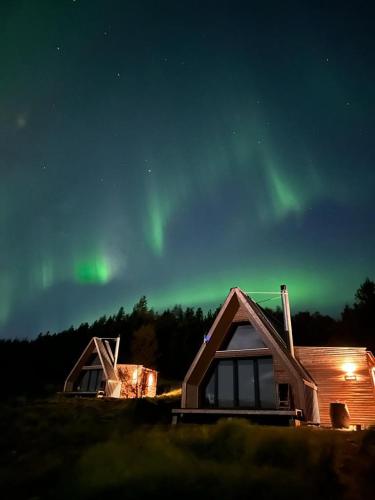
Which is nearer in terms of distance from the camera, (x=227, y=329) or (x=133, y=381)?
(x=227, y=329)

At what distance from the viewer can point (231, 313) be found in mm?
16141

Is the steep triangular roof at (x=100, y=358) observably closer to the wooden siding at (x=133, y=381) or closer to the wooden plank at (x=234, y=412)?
the wooden siding at (x=133, y=381)

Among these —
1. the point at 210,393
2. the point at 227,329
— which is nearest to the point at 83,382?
the point at 210,393

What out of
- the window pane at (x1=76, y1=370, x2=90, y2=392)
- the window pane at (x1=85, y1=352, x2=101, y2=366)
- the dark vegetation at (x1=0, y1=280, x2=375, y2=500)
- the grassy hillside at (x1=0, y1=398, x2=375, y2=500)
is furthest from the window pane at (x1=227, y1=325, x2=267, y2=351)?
the window pane at (x1=76, y1=370, x2=90, y2=392)

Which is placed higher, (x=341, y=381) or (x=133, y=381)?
(x=133, y=381)

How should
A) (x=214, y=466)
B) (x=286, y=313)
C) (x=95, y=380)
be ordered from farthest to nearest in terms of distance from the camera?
(x=95, y=380)
(x=286, y=313)
(x=214, y=466)

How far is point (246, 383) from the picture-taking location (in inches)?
582

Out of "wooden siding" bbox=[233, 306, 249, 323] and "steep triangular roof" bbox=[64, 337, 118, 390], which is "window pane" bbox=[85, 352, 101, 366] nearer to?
"steep triangular roof" bbox=[64, 337, 118, 390]

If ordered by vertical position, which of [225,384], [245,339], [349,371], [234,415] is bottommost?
[234,415]

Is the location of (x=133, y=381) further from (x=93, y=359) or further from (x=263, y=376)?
(x=263, y=376)

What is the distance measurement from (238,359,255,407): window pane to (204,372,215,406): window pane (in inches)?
49.7

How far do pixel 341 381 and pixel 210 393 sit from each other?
7016 millimetres

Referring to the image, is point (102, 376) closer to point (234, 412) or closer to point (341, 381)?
point (234, 412)

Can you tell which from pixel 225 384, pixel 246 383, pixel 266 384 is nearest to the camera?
pixel 266 384
